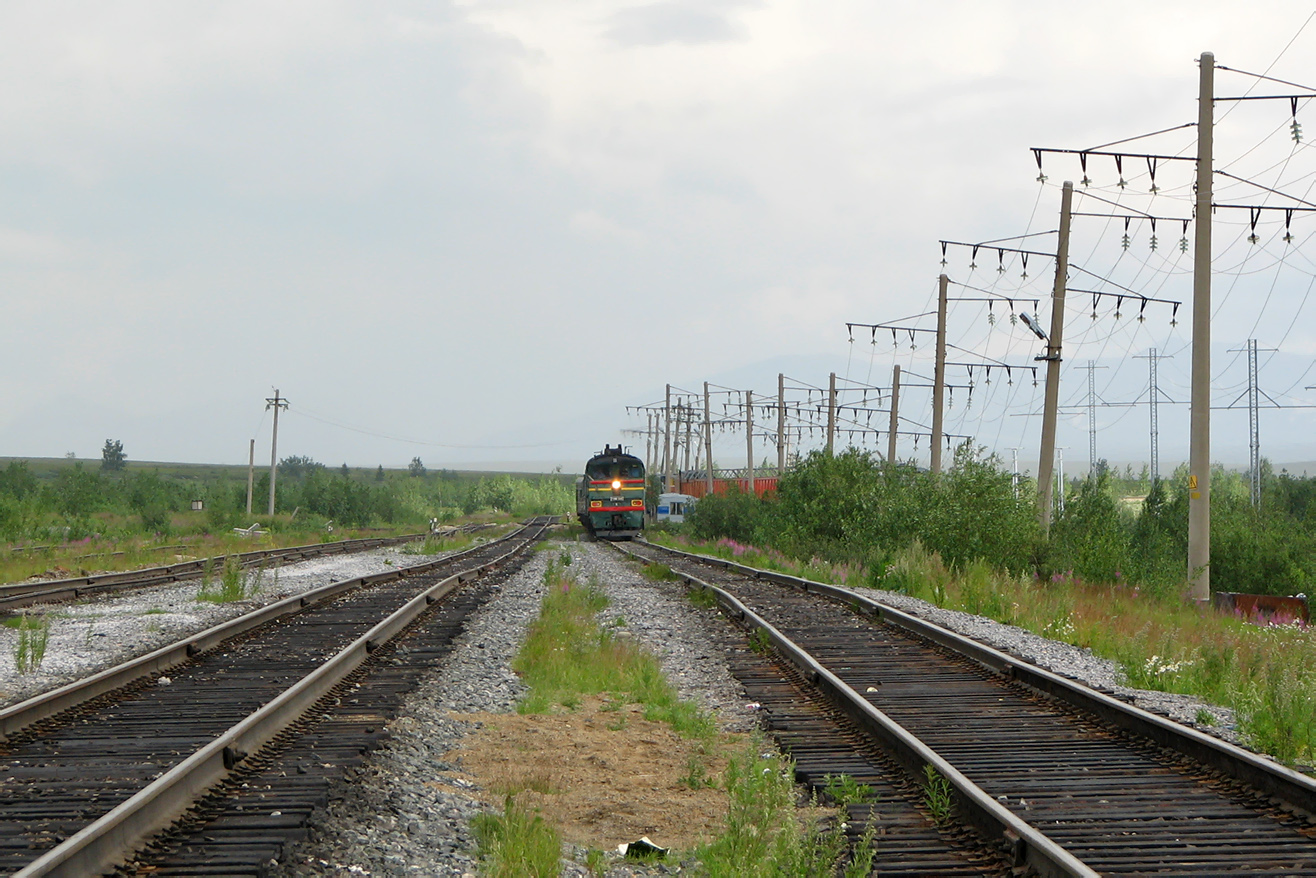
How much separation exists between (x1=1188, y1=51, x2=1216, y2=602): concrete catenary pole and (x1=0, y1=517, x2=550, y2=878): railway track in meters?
12.4

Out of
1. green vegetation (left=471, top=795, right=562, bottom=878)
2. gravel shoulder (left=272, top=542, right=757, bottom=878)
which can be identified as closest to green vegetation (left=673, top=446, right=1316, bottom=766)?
gravel shoulder (left=272, top=542, right=757, bottom=878)

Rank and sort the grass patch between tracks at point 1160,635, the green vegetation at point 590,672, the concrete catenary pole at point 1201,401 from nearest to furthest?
the grass patch between tracks at point 1160,635 < the green vegetation at point 590,672 < the concrete catenary pole at point 1201,401

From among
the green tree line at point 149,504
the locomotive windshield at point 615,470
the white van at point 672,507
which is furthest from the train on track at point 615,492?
the white van at point 672,507

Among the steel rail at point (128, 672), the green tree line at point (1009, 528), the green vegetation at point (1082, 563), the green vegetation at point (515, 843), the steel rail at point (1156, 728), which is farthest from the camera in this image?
the green tree line at point (1009, 528)

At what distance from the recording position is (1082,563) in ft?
75.3

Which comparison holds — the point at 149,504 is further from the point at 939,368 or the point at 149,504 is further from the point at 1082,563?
the point at 1082,563

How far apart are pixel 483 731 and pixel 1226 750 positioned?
5.27 meters

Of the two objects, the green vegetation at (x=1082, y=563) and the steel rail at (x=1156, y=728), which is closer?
the steel rail at (x=1156, y=728)

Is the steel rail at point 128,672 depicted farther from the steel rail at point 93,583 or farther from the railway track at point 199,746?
the steel rail at point 93,583

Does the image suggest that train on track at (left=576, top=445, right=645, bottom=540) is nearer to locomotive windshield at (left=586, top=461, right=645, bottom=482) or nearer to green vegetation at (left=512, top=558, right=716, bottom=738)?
locomotive windshield at (left=586, top=461, right=645, bottom=482)

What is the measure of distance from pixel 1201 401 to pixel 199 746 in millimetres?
16594

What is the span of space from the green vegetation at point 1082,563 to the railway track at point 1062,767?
2.81 ft

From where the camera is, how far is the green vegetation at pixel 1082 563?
33.0 ft

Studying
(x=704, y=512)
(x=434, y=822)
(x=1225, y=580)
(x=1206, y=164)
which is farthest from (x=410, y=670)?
(x=704, y=512)
